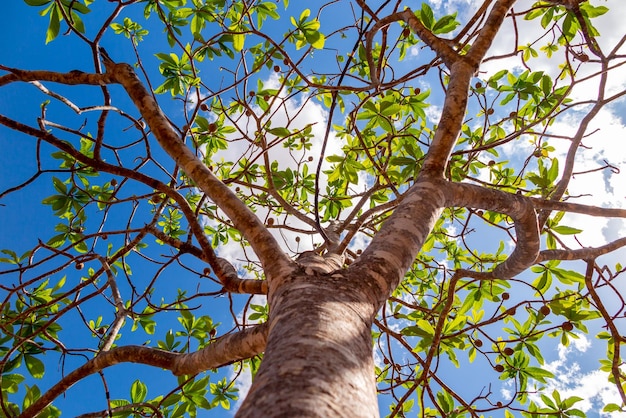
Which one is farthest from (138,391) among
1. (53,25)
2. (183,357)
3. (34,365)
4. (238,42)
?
(238,42)

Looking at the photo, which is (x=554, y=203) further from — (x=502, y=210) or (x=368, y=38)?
(x=368, y=38)

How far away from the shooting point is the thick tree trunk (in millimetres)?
589

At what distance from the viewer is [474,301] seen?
286cm

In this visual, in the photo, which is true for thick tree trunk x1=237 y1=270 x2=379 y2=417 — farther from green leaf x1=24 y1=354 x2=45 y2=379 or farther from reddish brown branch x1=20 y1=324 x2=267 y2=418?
green leaf x1=24 y1=354 x2=45 y2=379

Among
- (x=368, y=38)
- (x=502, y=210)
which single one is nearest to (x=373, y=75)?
(x=368, y=38)

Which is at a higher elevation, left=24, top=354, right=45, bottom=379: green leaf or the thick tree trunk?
left=24, top=354, right=45, bottom=379: green leaf

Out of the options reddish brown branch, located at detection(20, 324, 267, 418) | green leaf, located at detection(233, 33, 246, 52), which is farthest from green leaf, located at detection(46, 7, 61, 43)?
reddish brown branch, located at detection(20, 324, 267, 418)

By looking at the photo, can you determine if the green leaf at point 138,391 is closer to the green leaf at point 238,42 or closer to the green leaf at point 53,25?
the green leaf at point 53,25

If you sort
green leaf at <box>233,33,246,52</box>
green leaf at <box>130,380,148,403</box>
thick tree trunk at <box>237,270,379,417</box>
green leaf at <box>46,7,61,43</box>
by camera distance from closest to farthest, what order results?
thick tree trunk at <box>237,270,379,417</box>, green leaf at <box>46,7,61,43</box>, green leaf at <box>130,380,148,403</box>, green leaf at <box>233,33,246,52</box>

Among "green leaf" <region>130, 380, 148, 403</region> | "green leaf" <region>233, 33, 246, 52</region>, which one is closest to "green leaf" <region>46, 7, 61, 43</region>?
"green leaf" <region>233, 33, 246, 52</region>

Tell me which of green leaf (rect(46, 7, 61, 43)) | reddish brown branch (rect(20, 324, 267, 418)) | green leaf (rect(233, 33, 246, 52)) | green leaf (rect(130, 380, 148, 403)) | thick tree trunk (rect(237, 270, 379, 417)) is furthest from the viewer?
green leaf (rect(233, 33, 246, 52))

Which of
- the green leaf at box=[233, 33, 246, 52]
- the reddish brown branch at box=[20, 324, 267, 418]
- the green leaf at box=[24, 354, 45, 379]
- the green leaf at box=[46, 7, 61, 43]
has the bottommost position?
the reddish brown branch at box=[20, 324, 267, 418]

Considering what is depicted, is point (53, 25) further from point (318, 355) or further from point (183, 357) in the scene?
point (318, 355)

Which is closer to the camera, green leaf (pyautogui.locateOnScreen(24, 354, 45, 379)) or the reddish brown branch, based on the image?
the reddish brown branch
